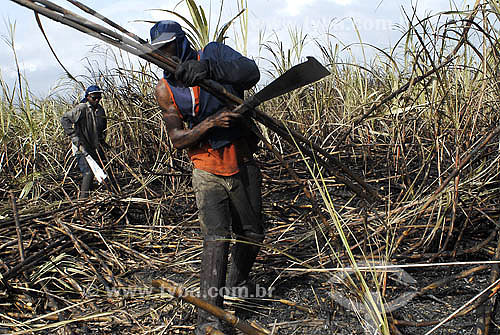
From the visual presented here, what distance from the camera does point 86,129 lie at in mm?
4273

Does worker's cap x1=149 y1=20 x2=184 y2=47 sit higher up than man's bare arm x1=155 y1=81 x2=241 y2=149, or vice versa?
worker's cap x1=149 y1=20 x2=184 y2=47

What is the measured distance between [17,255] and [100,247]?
1.49 ft

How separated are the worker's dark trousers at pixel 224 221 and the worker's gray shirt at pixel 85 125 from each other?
2.63 metres

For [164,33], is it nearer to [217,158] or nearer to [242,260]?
[217,158]

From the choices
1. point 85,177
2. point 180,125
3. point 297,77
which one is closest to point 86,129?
point 85,177

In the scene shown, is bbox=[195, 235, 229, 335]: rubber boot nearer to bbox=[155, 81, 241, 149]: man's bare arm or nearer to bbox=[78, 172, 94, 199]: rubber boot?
bbox=[155, 81, 241, 149]: man's bare arm

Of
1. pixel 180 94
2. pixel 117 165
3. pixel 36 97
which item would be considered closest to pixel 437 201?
pixel 180 94

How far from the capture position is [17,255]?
2609 mm

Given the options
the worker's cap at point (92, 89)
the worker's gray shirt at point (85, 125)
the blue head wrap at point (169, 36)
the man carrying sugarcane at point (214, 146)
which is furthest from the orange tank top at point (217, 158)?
the worker's cap at point (92, 89)

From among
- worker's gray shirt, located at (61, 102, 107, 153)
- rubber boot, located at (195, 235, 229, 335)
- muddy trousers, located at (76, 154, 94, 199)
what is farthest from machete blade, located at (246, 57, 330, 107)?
worker's gray shirt, located at (61, 102, 107, 153)

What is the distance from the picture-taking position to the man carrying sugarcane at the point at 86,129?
410 centimetres

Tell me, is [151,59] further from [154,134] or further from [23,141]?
[23,141]

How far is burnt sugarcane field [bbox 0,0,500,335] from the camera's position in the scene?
154 cm

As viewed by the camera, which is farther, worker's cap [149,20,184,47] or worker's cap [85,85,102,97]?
worker's cap [85,85,102,97]
